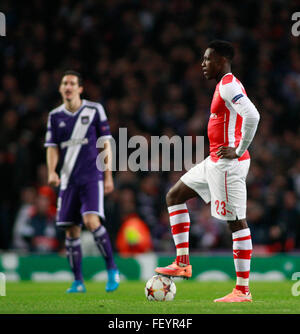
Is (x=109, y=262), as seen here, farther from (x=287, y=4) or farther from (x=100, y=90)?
(x=287, y=4)

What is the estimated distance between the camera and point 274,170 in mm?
13906

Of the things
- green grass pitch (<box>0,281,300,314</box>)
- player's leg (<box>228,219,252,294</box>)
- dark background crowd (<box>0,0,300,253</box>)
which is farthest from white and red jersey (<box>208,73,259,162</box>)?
dark background crowd (<box>0,0,300,253</box>)

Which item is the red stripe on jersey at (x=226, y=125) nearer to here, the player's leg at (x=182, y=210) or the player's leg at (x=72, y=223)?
the player's leg at (x=182, y=210)

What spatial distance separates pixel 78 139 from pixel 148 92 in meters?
7.06

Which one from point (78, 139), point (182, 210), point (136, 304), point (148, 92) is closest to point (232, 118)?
point (182, 210)

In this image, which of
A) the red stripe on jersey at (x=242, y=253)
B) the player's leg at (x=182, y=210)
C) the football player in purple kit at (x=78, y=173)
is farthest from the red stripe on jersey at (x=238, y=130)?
the football player in purple kit at (x=78, y=173)

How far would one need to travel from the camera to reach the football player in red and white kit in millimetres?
6297

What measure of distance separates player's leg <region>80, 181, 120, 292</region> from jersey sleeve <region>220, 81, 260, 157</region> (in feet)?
7.07

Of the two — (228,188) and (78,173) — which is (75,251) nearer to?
(78,173)

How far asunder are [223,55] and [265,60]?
9965 mm

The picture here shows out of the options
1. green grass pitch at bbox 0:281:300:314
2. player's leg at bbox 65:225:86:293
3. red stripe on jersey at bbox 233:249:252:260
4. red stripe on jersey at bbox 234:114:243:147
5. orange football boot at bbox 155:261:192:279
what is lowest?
green grass pitch at bbox 0:281:300:314

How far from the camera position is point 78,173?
8.05 m

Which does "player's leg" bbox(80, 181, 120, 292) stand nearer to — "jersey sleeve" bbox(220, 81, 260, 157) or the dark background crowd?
"jersey sleeve" bbox(220, 81, 260, 157)
